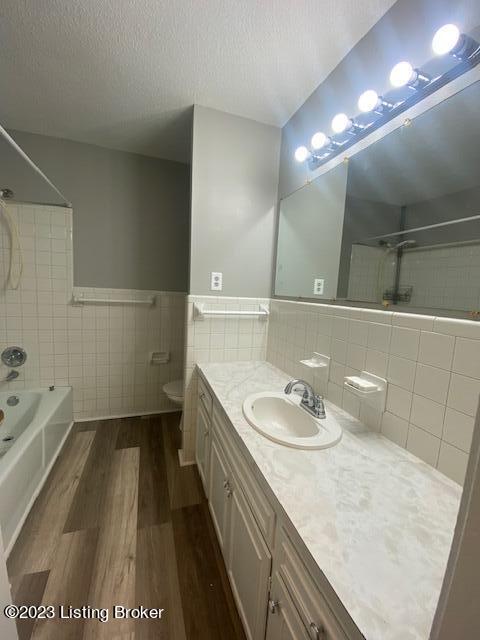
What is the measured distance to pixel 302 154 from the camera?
148cm

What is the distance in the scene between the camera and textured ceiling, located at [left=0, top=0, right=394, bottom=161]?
1.08m

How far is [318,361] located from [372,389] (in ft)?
1.23

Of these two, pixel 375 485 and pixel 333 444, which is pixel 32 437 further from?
pixel 375 485

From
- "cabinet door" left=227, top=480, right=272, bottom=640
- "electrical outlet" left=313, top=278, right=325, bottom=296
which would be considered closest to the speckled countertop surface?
"cabinet door" left=227, top=480, right=272, bottom=640

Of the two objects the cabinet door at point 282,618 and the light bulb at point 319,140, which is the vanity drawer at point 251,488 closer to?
the cabinet door at point 282,618

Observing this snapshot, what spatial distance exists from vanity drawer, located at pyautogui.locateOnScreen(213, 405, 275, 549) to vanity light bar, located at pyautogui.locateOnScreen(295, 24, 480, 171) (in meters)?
1.42

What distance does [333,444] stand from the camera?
92 cm

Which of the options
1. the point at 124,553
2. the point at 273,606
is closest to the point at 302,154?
the point at 273,606

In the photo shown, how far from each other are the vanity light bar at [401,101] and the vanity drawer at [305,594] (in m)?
1.44

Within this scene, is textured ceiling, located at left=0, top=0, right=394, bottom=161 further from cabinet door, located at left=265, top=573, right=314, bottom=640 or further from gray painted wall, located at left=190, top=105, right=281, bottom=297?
cabinet door, located at left=265, top=573, right=314, bottom=640

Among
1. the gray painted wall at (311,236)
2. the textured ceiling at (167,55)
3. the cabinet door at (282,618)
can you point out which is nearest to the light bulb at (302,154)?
the gray painted wall at (311,236)

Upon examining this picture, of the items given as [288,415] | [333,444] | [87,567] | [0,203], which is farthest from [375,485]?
[0,203]

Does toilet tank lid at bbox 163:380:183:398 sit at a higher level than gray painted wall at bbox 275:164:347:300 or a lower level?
lower

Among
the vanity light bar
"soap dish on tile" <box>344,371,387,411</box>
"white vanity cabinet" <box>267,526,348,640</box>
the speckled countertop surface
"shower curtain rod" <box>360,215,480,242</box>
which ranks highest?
the vanity light bar
